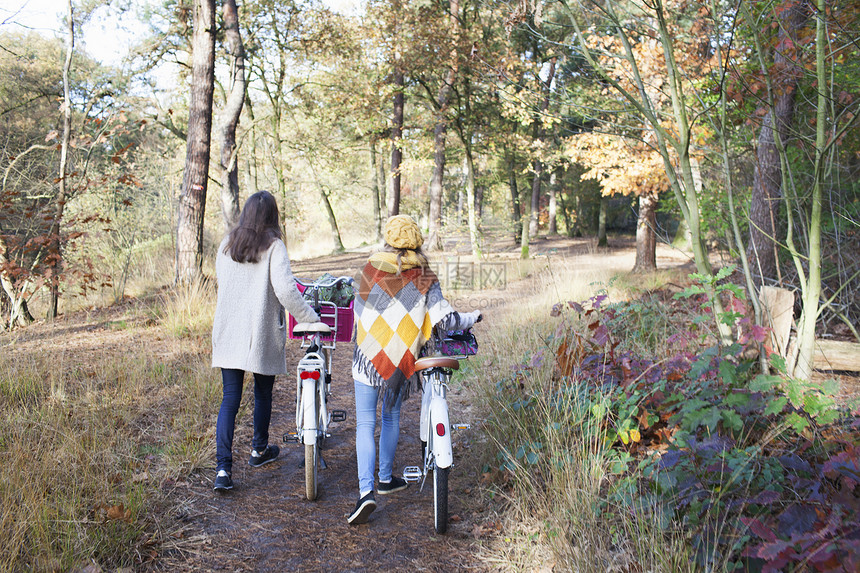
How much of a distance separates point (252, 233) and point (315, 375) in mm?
988

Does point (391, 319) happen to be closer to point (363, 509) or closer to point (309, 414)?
point (309, 414)

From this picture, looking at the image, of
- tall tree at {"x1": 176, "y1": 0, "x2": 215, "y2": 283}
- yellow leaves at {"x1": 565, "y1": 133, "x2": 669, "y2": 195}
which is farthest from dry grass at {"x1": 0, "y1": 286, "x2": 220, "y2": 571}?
yellow leaves at {"x1": 565, "y1": 133, "x2": 669, "y2": 195}

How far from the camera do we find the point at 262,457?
4.04m

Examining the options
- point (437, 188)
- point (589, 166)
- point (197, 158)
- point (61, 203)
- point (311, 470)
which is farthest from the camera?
point (437, 188)

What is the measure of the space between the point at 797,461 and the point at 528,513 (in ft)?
4.50

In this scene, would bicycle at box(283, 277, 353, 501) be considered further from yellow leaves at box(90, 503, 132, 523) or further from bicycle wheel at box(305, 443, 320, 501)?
yellow leaves at box(90, 503, 132, 523)

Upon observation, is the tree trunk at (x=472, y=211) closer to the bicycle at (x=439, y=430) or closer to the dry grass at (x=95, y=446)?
the dry grass at (x=95, y=446)

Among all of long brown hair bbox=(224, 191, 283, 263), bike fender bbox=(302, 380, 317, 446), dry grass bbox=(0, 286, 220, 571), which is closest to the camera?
dry grass bbox=(0, 286, 220, 571)

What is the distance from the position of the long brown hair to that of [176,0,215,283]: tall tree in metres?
5.53

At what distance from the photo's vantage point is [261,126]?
20734mm

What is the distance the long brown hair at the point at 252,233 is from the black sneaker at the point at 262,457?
149 cm

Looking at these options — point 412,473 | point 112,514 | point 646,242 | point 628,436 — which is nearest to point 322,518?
point 412,473

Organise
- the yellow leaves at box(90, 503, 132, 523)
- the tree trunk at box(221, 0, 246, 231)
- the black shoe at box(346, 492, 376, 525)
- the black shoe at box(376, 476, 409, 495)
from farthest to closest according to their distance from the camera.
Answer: the tree trunk at box(221, 0, 246, 231) → the black shoe at box(376, 476, 409, 495) → the black shoe at box(346, 492, 376, 525) → the yellow leaves at box(90, 503, 132, 523)

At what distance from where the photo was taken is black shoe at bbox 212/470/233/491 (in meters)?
3.50
